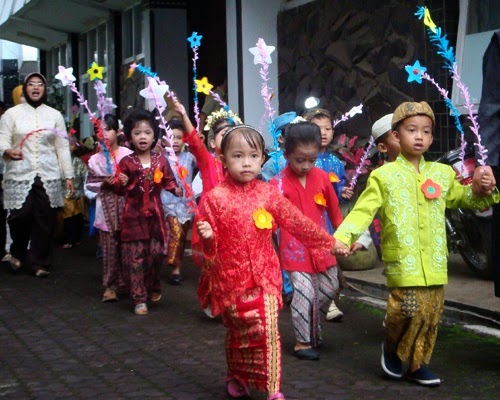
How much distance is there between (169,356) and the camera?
23.4 feet

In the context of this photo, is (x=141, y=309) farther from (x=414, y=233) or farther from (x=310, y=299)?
(x=414, y=233)

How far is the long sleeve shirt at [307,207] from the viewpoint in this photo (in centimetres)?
713

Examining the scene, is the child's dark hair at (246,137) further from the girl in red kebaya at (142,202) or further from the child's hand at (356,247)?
the girl in red kebaya at (142,202)

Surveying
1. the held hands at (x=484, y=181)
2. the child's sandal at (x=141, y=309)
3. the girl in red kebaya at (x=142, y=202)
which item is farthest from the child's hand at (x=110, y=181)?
the held hands at (x=484, y=181)

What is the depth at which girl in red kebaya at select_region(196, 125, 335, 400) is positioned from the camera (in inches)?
227

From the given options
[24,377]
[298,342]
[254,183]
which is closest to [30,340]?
[24,377]

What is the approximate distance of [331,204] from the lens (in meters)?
7.46

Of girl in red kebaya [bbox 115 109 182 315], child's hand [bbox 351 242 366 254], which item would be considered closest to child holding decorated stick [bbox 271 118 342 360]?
child's hand [bbox 351 242 366 254]

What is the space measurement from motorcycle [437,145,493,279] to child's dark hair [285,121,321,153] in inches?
103

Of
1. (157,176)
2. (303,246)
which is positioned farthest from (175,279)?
(303,246)

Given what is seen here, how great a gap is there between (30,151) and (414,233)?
20.1ft

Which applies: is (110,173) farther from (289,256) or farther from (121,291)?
(289,256)

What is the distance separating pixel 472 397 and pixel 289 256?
69.1 inches

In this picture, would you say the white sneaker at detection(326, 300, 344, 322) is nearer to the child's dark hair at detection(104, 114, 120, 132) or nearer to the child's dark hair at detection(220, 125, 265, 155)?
the child's dark hair at detection(220, 125, 265, 155)
